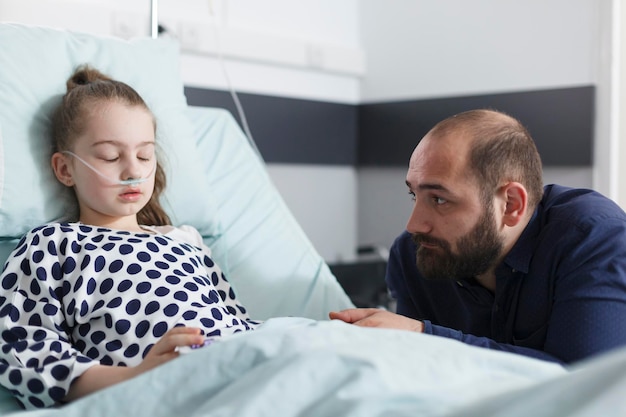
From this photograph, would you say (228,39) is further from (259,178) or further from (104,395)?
(104,395)

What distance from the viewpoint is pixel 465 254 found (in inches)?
68.4

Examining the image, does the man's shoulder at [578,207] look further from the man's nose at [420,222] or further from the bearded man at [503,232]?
the man's nose at [420,222]

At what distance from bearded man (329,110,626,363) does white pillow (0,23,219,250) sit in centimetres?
54

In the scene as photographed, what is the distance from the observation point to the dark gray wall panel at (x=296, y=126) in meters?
3.17

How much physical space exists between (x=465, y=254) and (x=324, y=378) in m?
0.80

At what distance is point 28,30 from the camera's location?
6.01 feet

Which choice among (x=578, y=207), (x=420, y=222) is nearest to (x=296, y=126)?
(x=420, y=222)

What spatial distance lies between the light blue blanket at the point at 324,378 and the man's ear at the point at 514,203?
0.64m

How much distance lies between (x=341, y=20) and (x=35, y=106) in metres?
2.12

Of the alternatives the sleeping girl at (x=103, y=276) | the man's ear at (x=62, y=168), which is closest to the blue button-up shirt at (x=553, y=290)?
the sleeping girl at (x=103, y=276)

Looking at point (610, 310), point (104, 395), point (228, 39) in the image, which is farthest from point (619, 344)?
point (228, 39)

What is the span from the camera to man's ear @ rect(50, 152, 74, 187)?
170 centimetres

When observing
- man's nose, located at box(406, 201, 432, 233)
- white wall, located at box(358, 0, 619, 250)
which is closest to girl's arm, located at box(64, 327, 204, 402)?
man's nose, located at box(406, 201, 432, 233)

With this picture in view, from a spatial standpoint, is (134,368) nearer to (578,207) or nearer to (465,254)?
(465,254)
